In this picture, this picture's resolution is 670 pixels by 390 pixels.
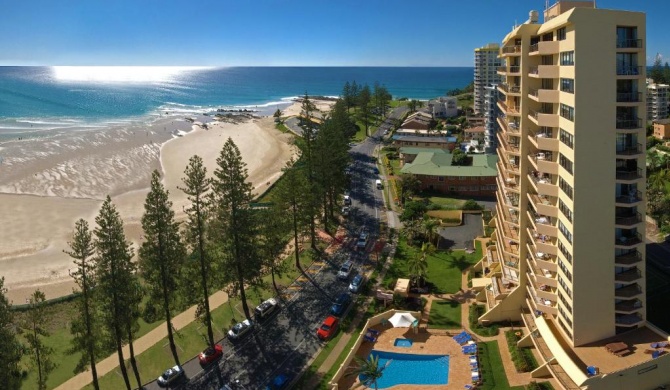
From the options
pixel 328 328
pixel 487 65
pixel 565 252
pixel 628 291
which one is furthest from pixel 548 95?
pixel 487 65

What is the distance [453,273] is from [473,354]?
1290cm

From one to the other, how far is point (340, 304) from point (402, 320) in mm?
5907

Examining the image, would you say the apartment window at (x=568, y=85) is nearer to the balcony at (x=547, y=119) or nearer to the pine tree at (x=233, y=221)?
the balcony at (x=547, y=119)

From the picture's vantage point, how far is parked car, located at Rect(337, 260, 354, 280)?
45.6 m

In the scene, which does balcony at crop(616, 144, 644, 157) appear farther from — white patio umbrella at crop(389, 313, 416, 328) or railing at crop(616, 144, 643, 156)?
white patio umbrella at crop(389, 313, 416, 328)

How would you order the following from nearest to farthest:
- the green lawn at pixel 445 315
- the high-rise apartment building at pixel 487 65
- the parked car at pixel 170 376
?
1. the parked car at pixel 170 376
2. the green lawn at pixel 445 315
3. the high-rise apartment building at pixel 487 65

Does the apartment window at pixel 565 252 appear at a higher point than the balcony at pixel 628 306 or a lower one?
higher

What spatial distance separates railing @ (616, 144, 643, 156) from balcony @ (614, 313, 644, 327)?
30.3 ft

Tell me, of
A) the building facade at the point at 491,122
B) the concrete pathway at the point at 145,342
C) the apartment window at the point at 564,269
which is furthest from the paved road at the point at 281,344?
the building facade at the point at 491,122

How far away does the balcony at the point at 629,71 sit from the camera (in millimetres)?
25562

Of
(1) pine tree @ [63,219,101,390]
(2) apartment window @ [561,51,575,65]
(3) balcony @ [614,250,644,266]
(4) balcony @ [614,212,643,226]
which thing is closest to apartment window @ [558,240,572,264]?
(3) balcony @ [614,250,644,266]

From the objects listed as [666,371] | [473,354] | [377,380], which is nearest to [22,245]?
[377,380]

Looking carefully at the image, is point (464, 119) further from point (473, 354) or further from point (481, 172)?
point (473, 354)

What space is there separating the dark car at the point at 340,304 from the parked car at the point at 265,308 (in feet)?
15.3
